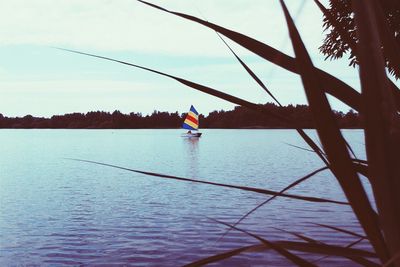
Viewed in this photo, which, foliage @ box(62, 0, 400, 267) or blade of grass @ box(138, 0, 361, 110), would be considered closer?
foliage @ box(62, 0, 400, 267)

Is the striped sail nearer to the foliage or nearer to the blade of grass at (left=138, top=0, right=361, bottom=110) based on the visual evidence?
the blade of grass at (left=138, top=0, right=361, bottom=110)

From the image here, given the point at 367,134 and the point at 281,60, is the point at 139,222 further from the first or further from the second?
the point at 367,134

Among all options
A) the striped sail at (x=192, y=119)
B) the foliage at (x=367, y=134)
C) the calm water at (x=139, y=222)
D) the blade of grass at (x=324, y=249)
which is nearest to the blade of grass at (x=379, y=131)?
the foliage at (x=367, y=134)

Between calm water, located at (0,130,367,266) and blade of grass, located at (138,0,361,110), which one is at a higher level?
blade of grass, located at (138,0,361,110)

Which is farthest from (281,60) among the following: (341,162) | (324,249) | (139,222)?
(139,222)

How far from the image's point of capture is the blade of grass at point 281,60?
3.07ft

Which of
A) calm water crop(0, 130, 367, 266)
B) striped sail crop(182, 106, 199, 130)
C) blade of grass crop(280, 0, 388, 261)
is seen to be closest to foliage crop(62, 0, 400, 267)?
blade of grass crop(280, 0, 388, 261)

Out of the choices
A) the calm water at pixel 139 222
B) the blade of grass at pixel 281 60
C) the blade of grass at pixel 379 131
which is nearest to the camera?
the blade of grass at pixel 379 131

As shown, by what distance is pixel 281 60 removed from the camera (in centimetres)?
100

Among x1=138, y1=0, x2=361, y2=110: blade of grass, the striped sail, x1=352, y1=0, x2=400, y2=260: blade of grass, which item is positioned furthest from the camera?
the striped sail

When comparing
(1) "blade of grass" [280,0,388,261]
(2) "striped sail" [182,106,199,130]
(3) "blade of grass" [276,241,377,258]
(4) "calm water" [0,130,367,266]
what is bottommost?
(4) "calm water" [0,130,367,266]

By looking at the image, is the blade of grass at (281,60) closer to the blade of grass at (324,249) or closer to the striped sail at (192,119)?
the blade of grass at (324,249)

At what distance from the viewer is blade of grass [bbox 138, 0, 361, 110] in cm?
93

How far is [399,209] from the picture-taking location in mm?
766
